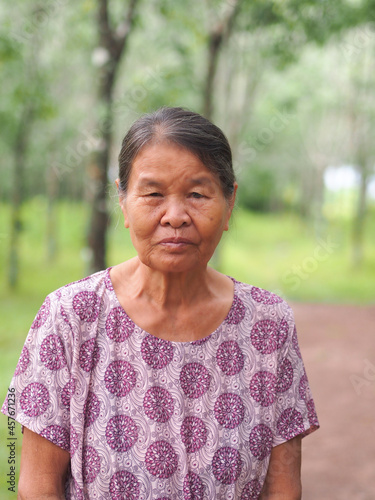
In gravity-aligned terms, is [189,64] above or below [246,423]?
above

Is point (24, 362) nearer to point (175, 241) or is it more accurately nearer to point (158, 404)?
point (158, 404)

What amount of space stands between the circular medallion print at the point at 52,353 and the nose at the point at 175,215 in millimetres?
456

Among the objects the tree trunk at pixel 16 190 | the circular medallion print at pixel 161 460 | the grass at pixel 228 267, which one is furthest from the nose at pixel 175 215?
the tree trunk at pixel 16 190

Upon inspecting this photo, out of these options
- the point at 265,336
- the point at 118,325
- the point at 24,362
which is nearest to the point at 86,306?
the point at 118,325

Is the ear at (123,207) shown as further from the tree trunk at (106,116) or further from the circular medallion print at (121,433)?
the tree trunk at (106,116)

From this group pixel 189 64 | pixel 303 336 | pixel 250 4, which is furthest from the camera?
pixel 189 64

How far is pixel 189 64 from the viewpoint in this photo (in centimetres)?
939

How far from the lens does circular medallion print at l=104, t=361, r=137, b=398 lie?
1598 mm

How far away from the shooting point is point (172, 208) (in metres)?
1.56

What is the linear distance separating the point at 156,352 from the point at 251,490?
515 mm

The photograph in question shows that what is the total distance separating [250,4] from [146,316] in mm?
6921

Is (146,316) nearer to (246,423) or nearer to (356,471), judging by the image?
(246,423)

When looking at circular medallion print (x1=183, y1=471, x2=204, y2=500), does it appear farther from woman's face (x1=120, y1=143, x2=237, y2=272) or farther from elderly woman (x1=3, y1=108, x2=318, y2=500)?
woman's face (x1=120, y1=143, x2=237, y2=272)

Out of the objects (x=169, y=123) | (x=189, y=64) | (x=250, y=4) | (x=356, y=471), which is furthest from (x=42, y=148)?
(x=169, y=123)
